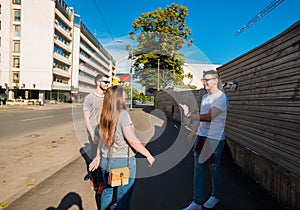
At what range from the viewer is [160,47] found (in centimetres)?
2305

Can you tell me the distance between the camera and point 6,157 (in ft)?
16.8

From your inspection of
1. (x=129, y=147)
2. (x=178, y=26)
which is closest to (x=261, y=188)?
(x=129, y=147)

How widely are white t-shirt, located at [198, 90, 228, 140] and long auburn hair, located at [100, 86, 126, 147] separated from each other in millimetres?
1221

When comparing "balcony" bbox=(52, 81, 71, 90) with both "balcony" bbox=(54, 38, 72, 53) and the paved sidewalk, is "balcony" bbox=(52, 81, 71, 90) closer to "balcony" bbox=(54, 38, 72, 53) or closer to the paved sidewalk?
"balcony" bbox=(54, 38, 72, 53)

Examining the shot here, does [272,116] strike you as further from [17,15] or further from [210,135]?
[17,15]

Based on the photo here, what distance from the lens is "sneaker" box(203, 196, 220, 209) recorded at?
2.99m

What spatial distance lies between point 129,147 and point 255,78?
326cm

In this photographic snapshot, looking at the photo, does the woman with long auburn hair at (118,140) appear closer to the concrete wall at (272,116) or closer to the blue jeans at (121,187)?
the blue jeans at (121,187)

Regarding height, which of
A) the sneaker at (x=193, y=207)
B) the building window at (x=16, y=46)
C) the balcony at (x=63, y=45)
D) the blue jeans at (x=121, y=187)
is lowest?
the sneaker at (x=193, y=207)

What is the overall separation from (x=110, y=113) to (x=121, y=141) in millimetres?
311

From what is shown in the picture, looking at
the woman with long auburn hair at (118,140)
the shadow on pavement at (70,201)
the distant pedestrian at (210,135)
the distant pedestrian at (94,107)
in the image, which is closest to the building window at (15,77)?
the distant pedestrian at (94,107)

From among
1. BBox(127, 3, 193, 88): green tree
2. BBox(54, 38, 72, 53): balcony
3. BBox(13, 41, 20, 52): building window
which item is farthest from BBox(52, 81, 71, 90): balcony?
BBox(127, 3, 193, 88): green tree

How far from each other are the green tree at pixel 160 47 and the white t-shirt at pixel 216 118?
17236 mm

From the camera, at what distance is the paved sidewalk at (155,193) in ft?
9.75
